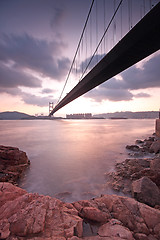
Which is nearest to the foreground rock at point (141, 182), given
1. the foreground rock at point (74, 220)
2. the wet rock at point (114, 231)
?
the foreground rock at point (74, 220)

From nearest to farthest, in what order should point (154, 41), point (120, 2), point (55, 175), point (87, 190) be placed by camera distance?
point (87, 190)
point (55, 175)
point (154, 41)
point (120, 2)

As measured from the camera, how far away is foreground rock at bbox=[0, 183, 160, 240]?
1.20 metres

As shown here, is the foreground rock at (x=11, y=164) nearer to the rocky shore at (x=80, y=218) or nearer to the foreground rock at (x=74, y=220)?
the rocky shore at (x=80, y=218)

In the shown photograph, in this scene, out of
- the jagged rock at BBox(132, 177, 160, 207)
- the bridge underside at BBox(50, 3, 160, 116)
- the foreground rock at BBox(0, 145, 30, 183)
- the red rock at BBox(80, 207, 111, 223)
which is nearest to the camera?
the red rock at BBox(80, 207, 111, 223)

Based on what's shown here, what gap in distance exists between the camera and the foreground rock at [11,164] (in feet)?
9.56

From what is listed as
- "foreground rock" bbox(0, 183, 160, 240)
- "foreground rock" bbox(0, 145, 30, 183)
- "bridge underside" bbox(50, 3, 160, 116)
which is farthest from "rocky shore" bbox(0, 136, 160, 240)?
"bridge underside" bbox(50, 3, 160, 116)

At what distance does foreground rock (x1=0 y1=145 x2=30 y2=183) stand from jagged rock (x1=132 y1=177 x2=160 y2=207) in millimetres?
3103

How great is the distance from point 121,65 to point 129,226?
819cm

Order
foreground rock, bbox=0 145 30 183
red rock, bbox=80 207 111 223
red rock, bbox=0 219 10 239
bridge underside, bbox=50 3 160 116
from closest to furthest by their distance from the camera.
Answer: red rock, bbox=0 219 10 239 → red rock, bbox=80 207 111 223 → foreground rock, bbox=0 145 30 183 → bridge underside, bbox=50 3 160 116

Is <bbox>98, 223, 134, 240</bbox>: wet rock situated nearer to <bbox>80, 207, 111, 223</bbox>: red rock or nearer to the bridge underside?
<bbox>80, 207, 111, 223</bbox>: red rock

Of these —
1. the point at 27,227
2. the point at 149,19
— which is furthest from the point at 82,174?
the point at 149,19

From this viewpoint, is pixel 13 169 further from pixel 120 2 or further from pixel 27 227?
pixel 120 2

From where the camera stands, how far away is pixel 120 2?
306 inches

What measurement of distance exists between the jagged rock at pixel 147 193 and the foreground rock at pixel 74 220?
411mm
